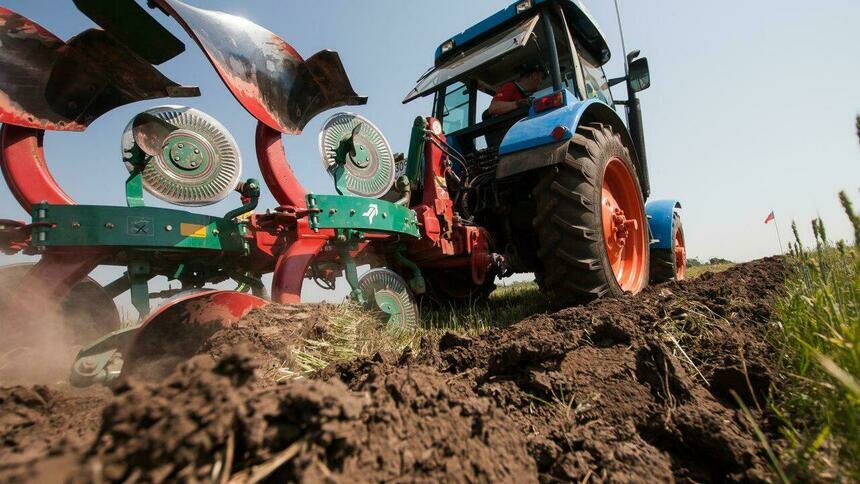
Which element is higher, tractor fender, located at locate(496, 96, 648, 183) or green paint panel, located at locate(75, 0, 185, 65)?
green paint panel, located at locate(75, 0, 185, 65)

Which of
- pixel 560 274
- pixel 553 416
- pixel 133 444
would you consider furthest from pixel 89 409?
pixel 560 274

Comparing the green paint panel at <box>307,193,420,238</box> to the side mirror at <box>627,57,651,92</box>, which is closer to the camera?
the green paint panel at <box>307,193,420,238</box>

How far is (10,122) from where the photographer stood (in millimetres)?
2041

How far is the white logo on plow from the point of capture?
2.46m

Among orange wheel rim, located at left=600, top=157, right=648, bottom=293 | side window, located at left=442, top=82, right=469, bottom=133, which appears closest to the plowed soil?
orange wheel rim, located at left=600, top=157, right=648, bottom=293

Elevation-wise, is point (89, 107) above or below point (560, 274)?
above

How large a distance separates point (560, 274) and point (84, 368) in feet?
8.19

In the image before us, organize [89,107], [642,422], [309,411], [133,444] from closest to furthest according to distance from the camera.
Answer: [133,444]
[309,411]
[642,422]
[89,107]

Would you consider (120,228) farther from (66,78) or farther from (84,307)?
(66,78)

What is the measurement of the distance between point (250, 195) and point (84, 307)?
0.98m

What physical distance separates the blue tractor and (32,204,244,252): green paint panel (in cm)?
184

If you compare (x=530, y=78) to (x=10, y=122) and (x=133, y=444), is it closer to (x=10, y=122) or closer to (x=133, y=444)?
(x=10, y=122)

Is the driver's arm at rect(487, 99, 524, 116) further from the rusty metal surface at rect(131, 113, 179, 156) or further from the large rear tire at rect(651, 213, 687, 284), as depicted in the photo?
the rusty metal surface at rect(131, 113, 179, 156)

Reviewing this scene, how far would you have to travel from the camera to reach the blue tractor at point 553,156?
8.72ft
